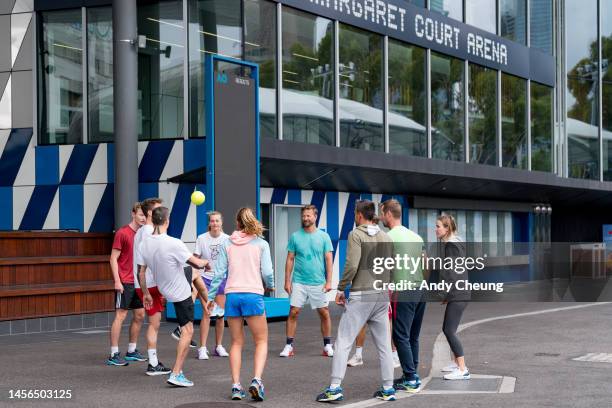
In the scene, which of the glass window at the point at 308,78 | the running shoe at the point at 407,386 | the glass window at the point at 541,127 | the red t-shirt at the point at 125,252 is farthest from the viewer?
the glass window at the point at 541,127

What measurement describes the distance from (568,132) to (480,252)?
628 centimetres

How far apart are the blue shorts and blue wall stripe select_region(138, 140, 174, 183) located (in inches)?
371

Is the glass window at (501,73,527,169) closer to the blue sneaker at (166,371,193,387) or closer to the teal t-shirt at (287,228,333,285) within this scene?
the teal t-shirt at (287,228,333,285)

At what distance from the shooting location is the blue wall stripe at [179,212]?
18031mm

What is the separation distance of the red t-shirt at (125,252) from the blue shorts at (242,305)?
284 centimetres

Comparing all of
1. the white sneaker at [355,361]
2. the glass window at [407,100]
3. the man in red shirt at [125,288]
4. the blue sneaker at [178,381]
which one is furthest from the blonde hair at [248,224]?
the glass window at [407,100]

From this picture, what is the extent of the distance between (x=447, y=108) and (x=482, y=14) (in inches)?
139

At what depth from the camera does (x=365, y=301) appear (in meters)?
9.06

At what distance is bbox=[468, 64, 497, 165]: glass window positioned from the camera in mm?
27703

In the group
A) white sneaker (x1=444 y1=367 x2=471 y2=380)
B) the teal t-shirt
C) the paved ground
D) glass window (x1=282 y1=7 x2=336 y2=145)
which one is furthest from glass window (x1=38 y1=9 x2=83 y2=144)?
white sneaker (x1=444 y1=367 x2=471 y2=380)

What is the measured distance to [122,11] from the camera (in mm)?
17438

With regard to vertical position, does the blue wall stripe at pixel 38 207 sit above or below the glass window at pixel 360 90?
below

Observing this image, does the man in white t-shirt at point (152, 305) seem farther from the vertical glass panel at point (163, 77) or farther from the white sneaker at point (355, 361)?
the vertical glass panel at point (163, 77)

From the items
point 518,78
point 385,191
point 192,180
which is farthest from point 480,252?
point 192,180
